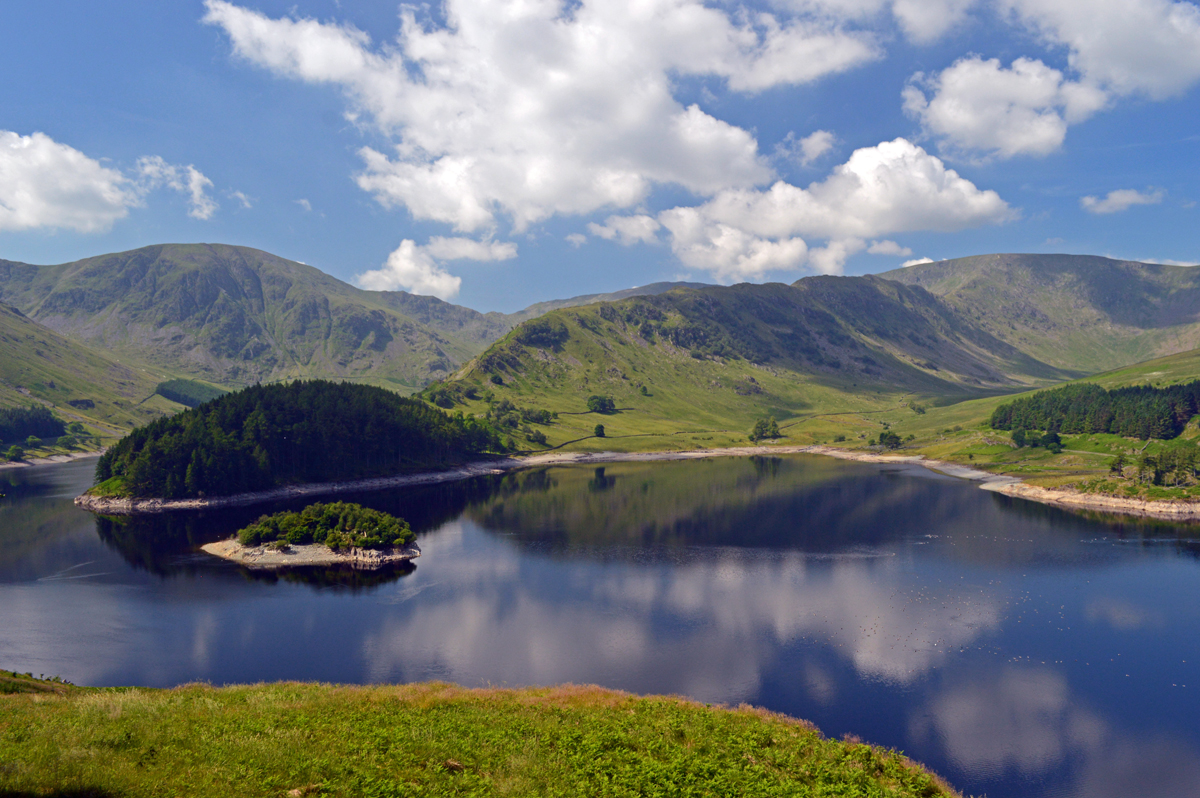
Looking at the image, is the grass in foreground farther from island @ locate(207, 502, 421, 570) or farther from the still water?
island @ locate(207, 502, 421, 570)

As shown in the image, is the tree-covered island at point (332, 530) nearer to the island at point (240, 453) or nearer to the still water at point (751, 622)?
the still water at point (751, 622)

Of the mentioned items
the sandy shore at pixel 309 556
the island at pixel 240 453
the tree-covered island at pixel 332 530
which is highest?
the island at pixel 240 453

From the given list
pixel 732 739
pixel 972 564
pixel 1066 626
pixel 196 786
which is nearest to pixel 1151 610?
pixel 1066 626

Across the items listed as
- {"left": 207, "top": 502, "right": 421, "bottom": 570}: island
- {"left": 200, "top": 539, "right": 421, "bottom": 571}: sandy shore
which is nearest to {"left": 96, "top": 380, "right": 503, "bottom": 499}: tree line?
{"left": 207, "top": 502, "right": 421, "bottom": 570}: island

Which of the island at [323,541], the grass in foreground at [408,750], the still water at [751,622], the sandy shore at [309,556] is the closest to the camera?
the grass in foreground at [408,750]

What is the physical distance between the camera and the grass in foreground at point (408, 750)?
22047 mm

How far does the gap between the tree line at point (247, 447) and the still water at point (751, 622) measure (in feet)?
54.1

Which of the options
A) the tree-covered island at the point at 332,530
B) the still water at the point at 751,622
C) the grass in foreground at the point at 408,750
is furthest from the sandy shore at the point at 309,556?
the grass in foreground at the point at 408,750

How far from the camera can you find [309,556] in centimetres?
10775

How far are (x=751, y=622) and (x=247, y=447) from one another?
14285 cm

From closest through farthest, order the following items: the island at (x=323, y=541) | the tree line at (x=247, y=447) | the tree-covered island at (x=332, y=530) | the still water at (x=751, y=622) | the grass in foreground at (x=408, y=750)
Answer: the grass in foreground at (x=408, y=750) < the still water at (x=751, y=622) < the island at (x=323, y=541) < the tree-covered island at (x=332, y=530) < the tree line at (x=247, y=447)

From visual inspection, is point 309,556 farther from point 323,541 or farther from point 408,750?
point 408,750

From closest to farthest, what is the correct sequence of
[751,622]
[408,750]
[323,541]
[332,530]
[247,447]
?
[408,750] → [751,622] → [323,541] → [332,530] → [247,447]

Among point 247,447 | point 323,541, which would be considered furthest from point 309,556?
point 247,447
